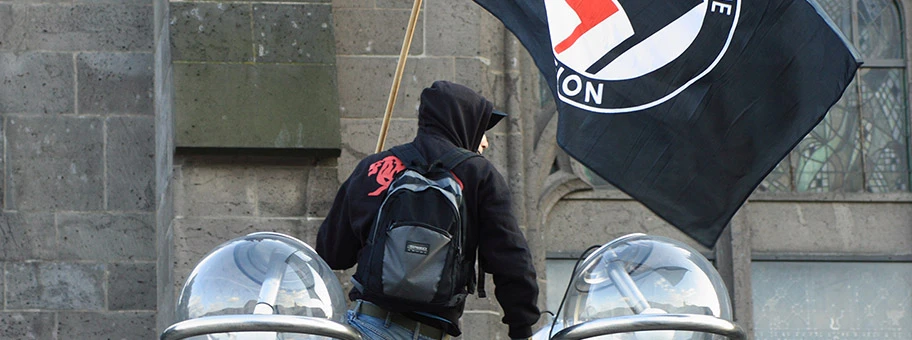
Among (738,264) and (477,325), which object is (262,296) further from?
(738,264)

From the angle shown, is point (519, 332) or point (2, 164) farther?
point (2, 164)

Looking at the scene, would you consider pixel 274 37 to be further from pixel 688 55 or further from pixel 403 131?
pixel 688 55

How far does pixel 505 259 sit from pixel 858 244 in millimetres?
4762

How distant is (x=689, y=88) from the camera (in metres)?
6.14

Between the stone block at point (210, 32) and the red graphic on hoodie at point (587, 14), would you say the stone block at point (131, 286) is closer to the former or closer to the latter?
the stone block at point (210, 32)

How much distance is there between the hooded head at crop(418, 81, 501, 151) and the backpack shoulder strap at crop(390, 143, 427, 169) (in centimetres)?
12

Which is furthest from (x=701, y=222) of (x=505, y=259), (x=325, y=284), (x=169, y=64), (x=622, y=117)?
(x=169, y=64)

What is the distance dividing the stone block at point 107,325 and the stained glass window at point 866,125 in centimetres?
362

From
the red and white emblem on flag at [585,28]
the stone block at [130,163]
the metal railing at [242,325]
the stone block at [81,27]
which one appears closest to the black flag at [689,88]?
the red and white emblem on flag at [585,28]

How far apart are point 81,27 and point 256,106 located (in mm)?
1613

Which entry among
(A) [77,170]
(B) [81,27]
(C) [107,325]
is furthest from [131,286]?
(B) [81,27]

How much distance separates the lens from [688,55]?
617 centimetres

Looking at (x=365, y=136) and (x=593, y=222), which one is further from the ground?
(x=365, y=136)

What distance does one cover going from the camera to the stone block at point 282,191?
743cm
